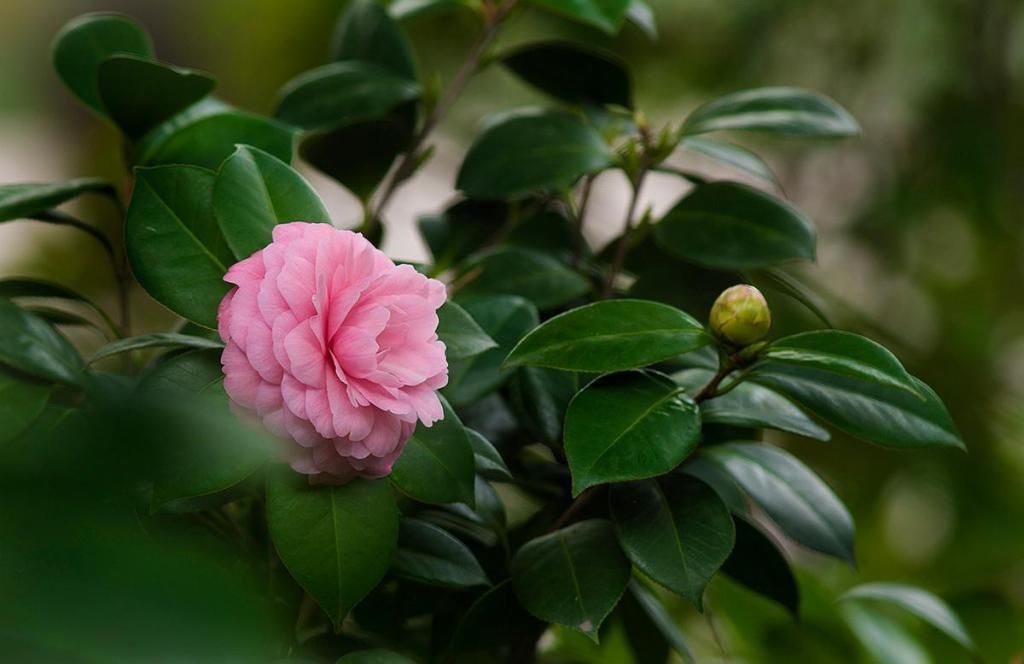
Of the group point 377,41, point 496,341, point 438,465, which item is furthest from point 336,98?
point 438,465

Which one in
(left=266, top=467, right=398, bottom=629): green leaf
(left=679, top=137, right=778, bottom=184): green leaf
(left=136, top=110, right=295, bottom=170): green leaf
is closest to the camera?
(left=266, top=467, right=398, bottom=629): green leaf

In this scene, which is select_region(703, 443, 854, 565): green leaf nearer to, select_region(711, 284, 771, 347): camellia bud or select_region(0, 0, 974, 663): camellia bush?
select_region(0, 0, 974, 663): camellia bush

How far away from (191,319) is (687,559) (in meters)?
0.24

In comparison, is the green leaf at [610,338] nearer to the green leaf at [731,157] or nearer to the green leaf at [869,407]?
the green leaf at [869,407]

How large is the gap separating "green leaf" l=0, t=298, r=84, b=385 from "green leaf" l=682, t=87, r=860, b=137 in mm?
380

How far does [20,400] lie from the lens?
0.48 meters

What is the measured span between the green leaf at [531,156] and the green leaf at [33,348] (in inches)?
10.7

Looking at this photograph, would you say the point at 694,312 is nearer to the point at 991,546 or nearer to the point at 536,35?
the point at 991,546

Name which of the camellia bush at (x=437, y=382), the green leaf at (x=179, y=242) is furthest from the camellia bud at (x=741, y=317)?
the green leaf at (x=179, y=242)

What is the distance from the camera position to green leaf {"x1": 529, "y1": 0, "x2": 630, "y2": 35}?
2.14ft

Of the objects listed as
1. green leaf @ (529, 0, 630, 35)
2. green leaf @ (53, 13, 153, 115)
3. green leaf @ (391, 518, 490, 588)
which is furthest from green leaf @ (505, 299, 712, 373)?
green leaf @ (53, 13, 153, 115)

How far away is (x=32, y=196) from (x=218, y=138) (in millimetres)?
100

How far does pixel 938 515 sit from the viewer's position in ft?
5.55

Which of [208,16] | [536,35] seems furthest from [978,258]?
[208,16]
